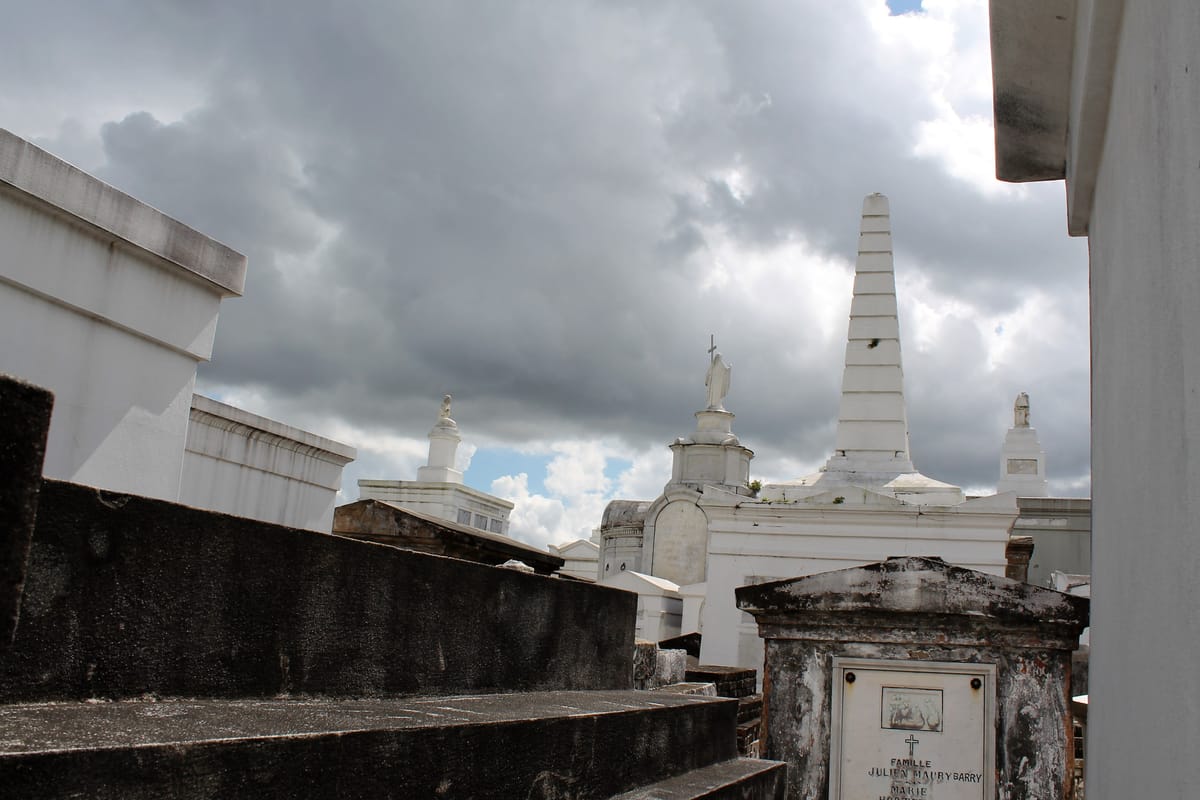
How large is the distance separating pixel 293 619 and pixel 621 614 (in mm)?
2266

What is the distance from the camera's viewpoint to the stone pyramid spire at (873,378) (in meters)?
17.2

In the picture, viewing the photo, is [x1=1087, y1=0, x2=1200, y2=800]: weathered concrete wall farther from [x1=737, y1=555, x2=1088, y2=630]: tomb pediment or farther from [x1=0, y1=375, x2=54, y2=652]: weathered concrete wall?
[x1=737, y1=555, x2=1088, y2=630]: tomb pediment

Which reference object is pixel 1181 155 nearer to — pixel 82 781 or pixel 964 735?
pixel 82 781

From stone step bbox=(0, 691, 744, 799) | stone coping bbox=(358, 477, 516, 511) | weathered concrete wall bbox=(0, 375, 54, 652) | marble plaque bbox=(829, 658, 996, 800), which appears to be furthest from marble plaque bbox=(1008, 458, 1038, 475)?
weathered concrete wall bbox=(0, 375, 54, 652)

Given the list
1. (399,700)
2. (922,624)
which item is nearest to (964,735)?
(922,624)

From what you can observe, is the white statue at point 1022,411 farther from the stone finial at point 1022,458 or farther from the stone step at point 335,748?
the stone step at point 335,748

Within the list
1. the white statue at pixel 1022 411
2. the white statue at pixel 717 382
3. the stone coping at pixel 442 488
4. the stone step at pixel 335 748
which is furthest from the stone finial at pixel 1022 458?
the stone step at pixel 335 748

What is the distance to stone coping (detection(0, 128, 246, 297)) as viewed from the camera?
3291mm

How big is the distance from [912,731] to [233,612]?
175 inches

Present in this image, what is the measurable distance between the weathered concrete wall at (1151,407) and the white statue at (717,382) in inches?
920

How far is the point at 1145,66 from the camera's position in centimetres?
148

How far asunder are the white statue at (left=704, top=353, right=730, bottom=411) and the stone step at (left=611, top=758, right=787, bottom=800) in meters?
21.0

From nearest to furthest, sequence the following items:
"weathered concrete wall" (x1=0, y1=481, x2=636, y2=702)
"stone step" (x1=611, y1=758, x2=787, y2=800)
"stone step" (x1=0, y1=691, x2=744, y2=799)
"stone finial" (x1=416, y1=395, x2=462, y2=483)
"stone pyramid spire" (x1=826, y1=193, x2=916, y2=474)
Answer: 1. "stone step" (x1=0, y1=691, x2=744, y2=799)
2. "weathered concrete wall" (x1=0, y1=481, x2=636, y2=702)
3. "stone step" (x1=611, y1=758, x2=787, y2=800)
4. "stone pyramid spire" (x1=826, y1=193, x2=916, y2=474)
5. "stone finial" (x1=416, y1=395, x2=462, y2=483)

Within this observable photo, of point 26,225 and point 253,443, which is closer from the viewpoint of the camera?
point 26,225
